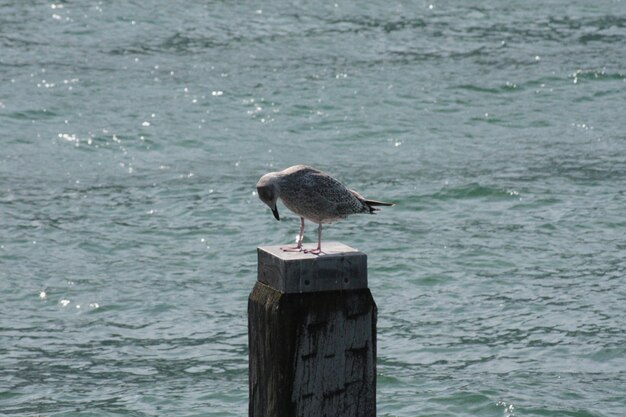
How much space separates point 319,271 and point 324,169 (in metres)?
8.45

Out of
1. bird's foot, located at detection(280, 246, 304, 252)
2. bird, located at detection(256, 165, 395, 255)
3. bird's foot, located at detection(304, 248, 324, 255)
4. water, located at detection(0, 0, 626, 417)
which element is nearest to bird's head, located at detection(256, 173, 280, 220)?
bird, located at detection(256, 165, 395, 255)

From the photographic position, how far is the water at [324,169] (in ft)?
28.2

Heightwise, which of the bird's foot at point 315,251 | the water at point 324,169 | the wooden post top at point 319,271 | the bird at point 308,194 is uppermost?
the bird at point 308,194

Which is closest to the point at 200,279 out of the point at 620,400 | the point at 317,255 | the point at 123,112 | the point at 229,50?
the point at 620,400

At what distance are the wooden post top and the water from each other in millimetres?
3284

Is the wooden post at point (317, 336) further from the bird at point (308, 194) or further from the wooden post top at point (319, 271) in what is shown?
the bird at point (308, 194)

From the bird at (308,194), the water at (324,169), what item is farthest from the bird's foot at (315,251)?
the water at (324,169)

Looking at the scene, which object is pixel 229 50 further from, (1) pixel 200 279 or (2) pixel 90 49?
(1) pixel 200 279

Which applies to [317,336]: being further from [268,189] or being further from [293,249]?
[268,189]

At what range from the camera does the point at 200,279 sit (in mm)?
10516

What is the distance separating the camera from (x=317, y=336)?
473 centimetres

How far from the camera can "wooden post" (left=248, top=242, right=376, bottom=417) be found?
185 inches

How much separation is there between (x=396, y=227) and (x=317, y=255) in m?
7.13

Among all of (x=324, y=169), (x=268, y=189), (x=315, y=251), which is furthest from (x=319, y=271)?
(x=324, y=169)
